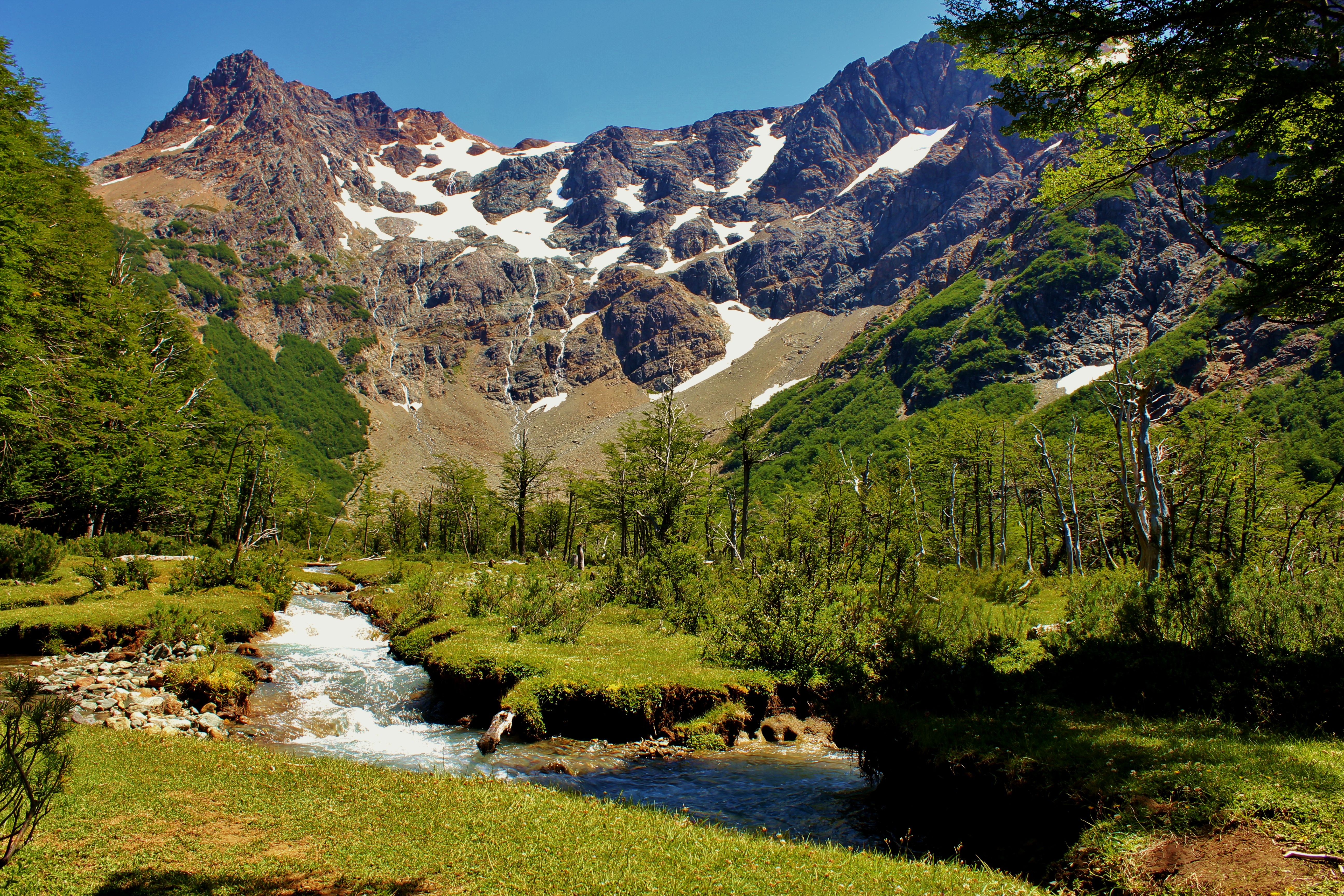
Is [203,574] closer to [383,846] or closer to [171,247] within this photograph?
[383,846]

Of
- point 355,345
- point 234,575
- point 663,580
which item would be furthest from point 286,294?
point 663,580

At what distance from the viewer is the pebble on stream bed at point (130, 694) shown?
10.6 metres

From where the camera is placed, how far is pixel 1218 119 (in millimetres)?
9273

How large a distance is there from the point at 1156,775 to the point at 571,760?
8974mm

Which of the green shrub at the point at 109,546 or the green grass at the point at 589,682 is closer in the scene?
the green grass at the point at 589,682

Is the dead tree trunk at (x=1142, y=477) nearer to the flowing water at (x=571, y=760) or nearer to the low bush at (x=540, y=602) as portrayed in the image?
the flowing water at (x=571, y=760)

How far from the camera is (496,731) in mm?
11898

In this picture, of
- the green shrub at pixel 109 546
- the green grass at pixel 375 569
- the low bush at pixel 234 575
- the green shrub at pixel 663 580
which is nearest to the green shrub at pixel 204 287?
the green grass at pixel 375 569

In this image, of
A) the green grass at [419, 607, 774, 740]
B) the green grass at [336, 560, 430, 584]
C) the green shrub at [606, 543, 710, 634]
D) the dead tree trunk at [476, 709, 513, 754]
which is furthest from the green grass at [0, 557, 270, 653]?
the green shrub at [606, 543, 710, 634]

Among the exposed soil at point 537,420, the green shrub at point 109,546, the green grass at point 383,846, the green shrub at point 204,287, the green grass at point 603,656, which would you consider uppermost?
the green shrub at point 204,287

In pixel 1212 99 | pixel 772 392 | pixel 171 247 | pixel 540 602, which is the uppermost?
pixel 171 247

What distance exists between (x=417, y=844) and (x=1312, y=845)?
8.13 metres

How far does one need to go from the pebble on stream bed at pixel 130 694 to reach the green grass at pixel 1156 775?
1211 centimetres

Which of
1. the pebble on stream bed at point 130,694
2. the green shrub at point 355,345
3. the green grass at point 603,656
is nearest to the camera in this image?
the pebble on stream bed at point 130,694
